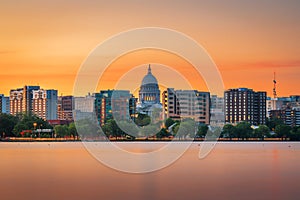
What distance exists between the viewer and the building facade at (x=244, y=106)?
74.1 meters

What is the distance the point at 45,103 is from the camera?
289 feet

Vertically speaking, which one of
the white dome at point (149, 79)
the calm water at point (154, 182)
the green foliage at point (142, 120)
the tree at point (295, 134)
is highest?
the white dome at point (149, 79)

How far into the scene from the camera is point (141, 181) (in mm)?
15734

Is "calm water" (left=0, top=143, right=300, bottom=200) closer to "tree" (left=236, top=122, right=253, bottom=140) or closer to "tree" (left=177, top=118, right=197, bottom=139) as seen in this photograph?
"tree" (left=236, top=122, right=253, bottom=140)

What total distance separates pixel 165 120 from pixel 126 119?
15.0 ft

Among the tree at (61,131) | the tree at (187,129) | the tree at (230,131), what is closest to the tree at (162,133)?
the tree at (187,129)

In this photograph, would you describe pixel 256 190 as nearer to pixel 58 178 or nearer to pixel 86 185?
pixel 86 185

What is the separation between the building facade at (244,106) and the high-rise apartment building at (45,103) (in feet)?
84.0

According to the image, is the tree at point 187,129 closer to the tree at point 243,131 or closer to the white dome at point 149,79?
the tree at point 243,131

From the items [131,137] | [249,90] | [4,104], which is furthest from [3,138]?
[4,104]

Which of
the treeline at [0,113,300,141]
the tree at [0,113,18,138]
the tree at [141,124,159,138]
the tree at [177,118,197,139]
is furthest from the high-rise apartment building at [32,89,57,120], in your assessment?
the tree at [177,118,197,139]

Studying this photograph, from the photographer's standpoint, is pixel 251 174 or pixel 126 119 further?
pixel 126 119

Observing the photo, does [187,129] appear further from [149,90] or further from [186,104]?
[149,90]

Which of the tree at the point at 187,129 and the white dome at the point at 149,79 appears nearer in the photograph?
the tree at the point at 187,129
